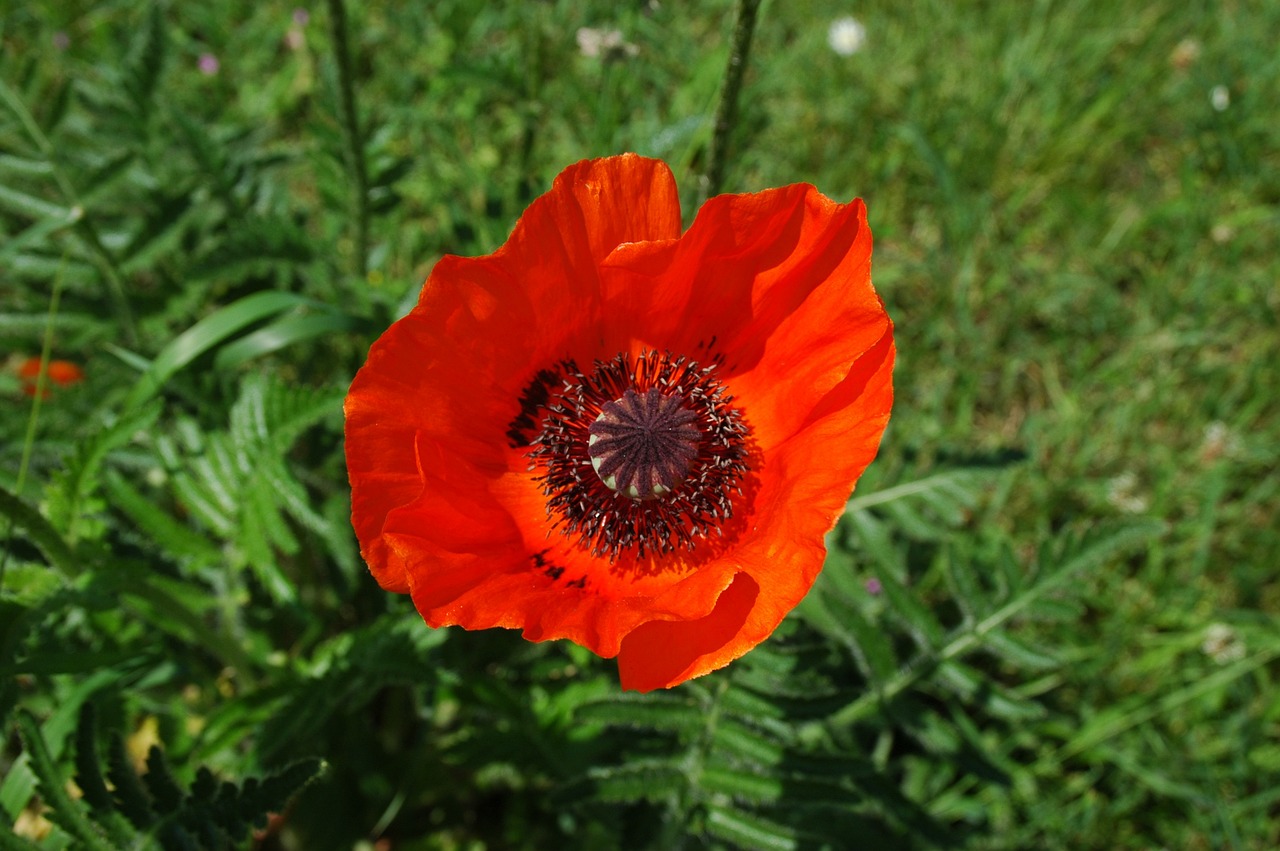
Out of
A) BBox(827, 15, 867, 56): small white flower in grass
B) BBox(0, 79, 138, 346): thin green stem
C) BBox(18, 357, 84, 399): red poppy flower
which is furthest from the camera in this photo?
BBox(827, 15, 867, 56): small white flower in grass

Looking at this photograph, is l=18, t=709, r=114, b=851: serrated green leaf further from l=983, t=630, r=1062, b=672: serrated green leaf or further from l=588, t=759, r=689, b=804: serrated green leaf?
l=983, t=630, r=1062, b=672: serrated green leaf

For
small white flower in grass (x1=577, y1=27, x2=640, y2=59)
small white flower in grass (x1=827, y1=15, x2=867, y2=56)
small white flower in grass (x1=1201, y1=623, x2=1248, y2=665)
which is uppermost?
small white flower in grass (x1=827, y1=15, x2=867, y2=56)

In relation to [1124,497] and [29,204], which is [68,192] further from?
[1124,497]

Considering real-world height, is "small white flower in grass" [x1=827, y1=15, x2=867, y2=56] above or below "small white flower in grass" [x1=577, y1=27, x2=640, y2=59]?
above

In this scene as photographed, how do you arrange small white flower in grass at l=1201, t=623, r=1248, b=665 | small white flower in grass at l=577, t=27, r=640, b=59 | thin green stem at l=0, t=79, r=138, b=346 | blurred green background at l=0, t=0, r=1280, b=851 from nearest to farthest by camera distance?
blurred green background at l=0, t=0, r=1280, b=851
thin green stem at l=0, t=79, r=138, b=346
small white flower in grass at l=577, t=27, r=640, b=59
small white flower in grass at l=1201, t=623, r=1248, b=665

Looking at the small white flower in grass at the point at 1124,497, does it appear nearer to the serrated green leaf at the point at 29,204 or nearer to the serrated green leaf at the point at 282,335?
the serrated green leaf at the point at 282,335

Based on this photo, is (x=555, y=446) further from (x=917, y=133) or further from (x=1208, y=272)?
(x=1208, y=272)

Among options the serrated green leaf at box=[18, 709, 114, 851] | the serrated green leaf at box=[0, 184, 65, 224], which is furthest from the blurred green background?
the serrated green leaf at box=[0, 184, 65, 224]

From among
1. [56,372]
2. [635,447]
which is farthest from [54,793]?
[56,372]
